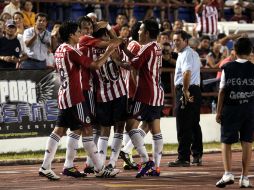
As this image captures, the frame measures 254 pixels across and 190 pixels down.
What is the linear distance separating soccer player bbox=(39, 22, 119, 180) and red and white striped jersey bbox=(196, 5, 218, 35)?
15.5 m

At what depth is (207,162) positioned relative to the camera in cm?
1947

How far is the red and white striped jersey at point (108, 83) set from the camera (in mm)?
Answer: 15633

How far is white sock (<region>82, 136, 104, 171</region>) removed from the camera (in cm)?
1529

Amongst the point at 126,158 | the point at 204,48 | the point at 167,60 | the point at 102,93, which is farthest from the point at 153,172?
the point at 204,48

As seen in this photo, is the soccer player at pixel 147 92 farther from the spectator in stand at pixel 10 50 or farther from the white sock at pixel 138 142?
the spectator in stand at pixel 10 50

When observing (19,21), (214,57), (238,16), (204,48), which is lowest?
(214,57)

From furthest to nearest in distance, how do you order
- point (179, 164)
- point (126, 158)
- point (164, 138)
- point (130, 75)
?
point (164, 138) < point (179, 164) < point (126, 158) < point (130, 75)

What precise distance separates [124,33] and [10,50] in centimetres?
248

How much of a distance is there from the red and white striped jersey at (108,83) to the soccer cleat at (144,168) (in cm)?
111

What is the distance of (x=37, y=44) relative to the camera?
2258 cm

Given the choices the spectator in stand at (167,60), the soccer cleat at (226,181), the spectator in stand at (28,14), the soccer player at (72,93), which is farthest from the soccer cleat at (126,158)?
the spectator in stand at (28,14)

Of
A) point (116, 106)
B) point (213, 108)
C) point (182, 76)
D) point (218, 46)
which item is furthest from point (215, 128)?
point (116, 106)

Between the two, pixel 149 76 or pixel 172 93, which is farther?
pixel 172 93

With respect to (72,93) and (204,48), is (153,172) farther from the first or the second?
(204,48)
